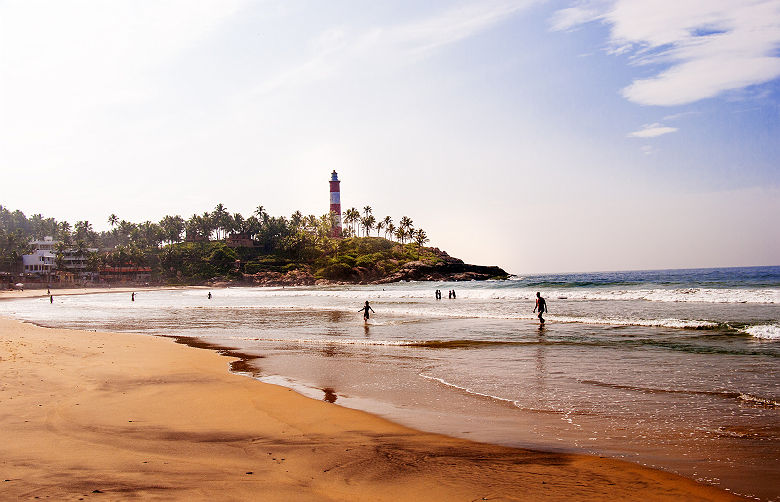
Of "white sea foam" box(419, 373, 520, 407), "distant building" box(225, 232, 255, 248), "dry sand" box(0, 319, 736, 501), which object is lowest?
"white sea foam" box(419, 373, 520, 407)

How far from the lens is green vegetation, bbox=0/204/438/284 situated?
425ft

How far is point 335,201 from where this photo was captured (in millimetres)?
148875

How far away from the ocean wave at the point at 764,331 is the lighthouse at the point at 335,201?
5132 inches

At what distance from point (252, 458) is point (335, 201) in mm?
144008

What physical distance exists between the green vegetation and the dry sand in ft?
366

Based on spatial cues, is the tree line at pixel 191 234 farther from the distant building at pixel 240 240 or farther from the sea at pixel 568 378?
the sea at pixel 568 378

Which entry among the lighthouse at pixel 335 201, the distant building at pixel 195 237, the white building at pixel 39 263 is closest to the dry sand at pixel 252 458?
the lighthouse at pixel 335 201

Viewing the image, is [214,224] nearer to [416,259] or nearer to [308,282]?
[308,282]

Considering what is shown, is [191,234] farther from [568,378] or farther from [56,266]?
[568,378]

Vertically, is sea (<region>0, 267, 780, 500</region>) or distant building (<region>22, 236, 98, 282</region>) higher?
distant building (<region>22, 236, 98, 282</region>)

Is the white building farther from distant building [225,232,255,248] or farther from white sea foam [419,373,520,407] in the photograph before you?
white sea foam [419,373,520,407]

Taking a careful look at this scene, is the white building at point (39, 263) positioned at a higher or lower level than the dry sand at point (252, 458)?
higher

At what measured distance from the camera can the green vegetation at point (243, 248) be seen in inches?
5103

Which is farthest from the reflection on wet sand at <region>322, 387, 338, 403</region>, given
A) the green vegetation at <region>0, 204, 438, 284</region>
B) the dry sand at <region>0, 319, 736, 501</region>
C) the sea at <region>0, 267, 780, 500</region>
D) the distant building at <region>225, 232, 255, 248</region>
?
the distant building at <region>225, 232, 255, 248</region>
